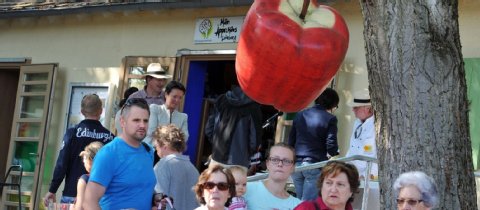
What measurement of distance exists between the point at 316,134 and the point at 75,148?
186 centimetres

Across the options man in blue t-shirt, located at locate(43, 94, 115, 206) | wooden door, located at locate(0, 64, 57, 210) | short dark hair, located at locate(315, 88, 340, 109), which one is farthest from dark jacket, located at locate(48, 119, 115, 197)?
wooden door, located at locate(0, 64, 57, 210)

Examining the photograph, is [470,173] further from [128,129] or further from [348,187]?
[128,129]

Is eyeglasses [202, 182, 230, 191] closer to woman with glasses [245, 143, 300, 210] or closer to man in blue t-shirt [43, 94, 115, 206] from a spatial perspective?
woman with glasses [245, 143, 300, 210]

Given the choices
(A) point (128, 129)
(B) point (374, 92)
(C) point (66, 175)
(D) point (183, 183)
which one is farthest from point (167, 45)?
(B) point (374, 92)

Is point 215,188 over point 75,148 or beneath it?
beneath

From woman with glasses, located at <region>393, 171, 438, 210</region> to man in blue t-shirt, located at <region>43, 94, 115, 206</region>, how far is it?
2902 millimetres

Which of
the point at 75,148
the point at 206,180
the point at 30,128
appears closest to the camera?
the point at 206,180

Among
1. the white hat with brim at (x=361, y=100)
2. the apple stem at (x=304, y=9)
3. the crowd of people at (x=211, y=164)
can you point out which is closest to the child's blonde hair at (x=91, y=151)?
the crowd of people at (x=211, y=164)

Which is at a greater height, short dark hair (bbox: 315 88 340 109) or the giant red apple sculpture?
short dark hair (bbox: 315 88 340 109)

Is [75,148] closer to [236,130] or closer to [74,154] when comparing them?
[74,154]

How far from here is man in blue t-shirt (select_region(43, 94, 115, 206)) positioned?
6.01m

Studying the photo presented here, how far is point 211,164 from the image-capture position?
5.12 metres

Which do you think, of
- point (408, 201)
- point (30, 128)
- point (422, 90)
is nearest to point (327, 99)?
point (408, 201)

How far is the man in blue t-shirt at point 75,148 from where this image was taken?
601 centimetres
